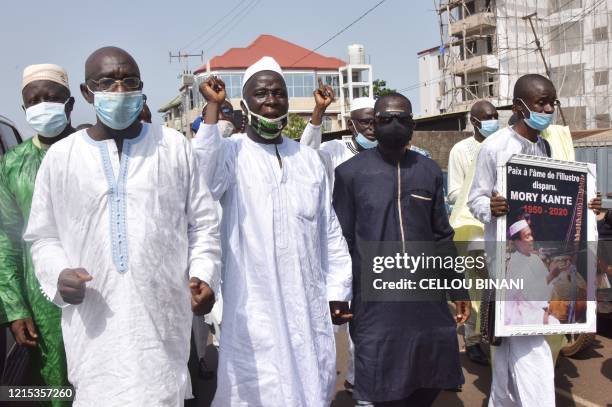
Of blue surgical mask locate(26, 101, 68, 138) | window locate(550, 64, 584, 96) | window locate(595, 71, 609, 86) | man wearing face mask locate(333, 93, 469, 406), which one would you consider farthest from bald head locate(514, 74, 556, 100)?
window locate(550, 64, 584, 96)

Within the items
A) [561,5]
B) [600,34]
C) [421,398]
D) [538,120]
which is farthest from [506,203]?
[561,5]

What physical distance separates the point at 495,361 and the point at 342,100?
2666 inches

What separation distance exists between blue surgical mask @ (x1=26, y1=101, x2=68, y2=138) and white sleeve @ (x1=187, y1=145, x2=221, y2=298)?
3.52 ft

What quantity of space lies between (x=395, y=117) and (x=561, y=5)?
1795 inches

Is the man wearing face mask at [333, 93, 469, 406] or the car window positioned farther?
the car window

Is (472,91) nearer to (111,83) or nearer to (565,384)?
(565,384)

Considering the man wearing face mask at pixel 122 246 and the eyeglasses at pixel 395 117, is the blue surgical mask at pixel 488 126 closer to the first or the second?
the eyeglasses at pixel 395 117

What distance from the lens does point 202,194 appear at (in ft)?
10.2

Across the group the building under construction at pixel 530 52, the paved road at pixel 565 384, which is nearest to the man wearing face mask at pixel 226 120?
the paved road at pixel 565 384

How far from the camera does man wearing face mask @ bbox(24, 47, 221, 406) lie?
9.21 ft

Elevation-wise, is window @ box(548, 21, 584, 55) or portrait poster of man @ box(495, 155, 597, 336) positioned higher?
window @ box(548, 21, 584, 55)

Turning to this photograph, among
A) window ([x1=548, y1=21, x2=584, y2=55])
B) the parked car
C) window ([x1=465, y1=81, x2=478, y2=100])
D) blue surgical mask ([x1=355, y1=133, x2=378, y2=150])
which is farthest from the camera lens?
window ([x1=465, y1=81, x2=478, y2=100])

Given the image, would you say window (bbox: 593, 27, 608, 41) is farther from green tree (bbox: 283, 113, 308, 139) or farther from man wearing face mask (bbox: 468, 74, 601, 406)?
man wearing face mask (bbox: 468, 74, 601, 406)

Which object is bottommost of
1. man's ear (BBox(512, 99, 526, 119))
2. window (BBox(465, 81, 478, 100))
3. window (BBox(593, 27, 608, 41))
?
man's ear (BBox(512, 99, 526, 119))
